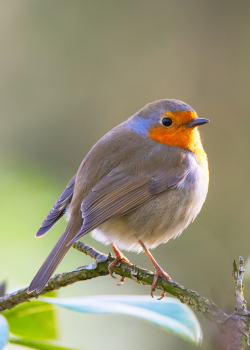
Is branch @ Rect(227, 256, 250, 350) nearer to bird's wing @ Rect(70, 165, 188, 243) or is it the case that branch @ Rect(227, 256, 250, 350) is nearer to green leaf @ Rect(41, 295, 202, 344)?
green leaf @ Rect(41, 295, 202, 344)

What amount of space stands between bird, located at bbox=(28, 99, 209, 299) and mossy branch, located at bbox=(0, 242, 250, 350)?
0.34m

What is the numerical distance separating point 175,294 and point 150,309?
31 centimetres

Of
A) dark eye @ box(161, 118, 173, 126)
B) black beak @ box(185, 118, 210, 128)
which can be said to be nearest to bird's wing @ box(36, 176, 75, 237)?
dark eye @ box(161, 118, 173, 126)

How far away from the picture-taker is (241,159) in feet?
20.1

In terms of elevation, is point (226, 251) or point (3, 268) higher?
point (3, 268)

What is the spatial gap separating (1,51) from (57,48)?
0.87 meters

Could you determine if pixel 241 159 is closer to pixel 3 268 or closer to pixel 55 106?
pixel 55 106

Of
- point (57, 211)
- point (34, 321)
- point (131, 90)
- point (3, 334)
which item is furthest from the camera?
point (131, 90)

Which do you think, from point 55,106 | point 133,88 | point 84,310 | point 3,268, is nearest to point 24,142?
point 55,106

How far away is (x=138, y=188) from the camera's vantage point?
9.22 feet

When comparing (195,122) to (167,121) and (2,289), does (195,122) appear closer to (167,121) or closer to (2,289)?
(167,121)

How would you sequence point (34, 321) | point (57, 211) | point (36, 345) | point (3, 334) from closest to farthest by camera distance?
point (3, 334)
point (36, 345)
point (34, 321)
point (57, 211)

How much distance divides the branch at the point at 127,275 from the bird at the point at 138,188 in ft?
1.16

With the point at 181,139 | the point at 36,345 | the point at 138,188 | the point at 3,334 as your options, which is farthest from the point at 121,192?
the point at 3,334
